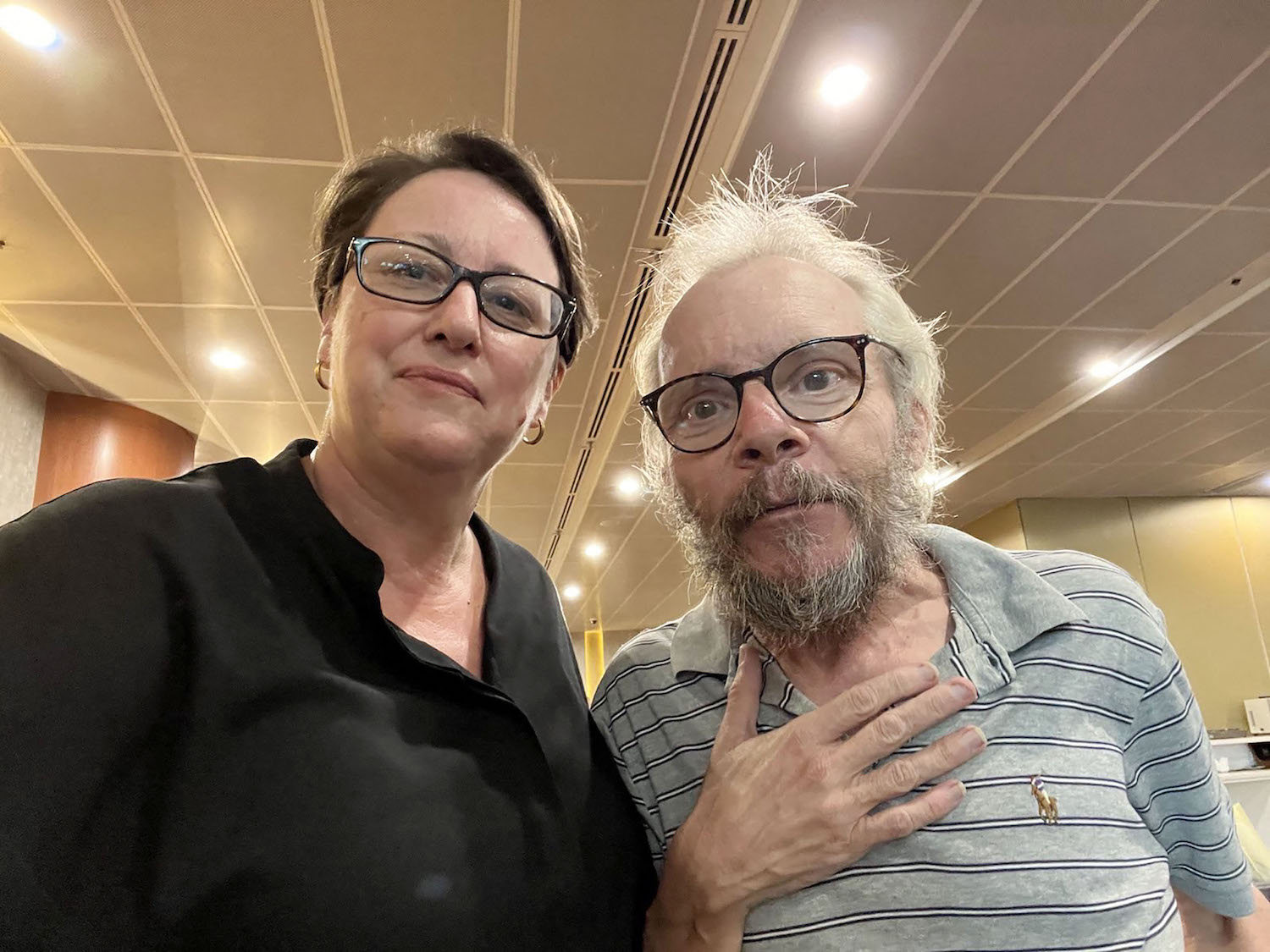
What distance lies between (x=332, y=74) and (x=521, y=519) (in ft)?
16.2

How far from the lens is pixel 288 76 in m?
2.55

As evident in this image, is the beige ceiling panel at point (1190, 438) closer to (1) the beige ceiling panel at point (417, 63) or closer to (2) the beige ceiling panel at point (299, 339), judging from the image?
(1) the beige ceiling panel at point (417, 63)

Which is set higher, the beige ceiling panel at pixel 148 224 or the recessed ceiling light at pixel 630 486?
the beige ceiling panel at pixel 148 224

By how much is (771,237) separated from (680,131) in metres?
1.86

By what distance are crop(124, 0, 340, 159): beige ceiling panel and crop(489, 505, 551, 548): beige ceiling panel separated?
13.9ft

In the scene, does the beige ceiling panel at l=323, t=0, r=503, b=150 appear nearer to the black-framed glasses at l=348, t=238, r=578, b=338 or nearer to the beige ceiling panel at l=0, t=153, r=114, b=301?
the beige ceiling panel at l=0, t=153, r=114, b=301

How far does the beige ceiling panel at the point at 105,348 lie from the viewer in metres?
3.95

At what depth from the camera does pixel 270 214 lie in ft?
10.6

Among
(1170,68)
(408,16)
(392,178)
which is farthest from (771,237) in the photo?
(1170,68)

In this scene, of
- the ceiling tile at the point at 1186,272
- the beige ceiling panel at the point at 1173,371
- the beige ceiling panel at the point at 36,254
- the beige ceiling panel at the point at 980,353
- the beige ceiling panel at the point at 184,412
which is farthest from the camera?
the beige ceiling panel at the point at 184,412

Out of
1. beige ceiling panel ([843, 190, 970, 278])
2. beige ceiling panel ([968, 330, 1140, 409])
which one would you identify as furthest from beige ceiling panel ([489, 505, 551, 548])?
beige ceiling panel ([843, 190, 970, 278])

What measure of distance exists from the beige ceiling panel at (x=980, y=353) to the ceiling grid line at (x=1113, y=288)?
29 millimetres

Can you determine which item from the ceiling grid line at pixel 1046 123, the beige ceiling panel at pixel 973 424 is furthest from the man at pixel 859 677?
the beige ceiling panel at pixel 973 424

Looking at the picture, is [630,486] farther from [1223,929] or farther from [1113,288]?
[1223,929]
